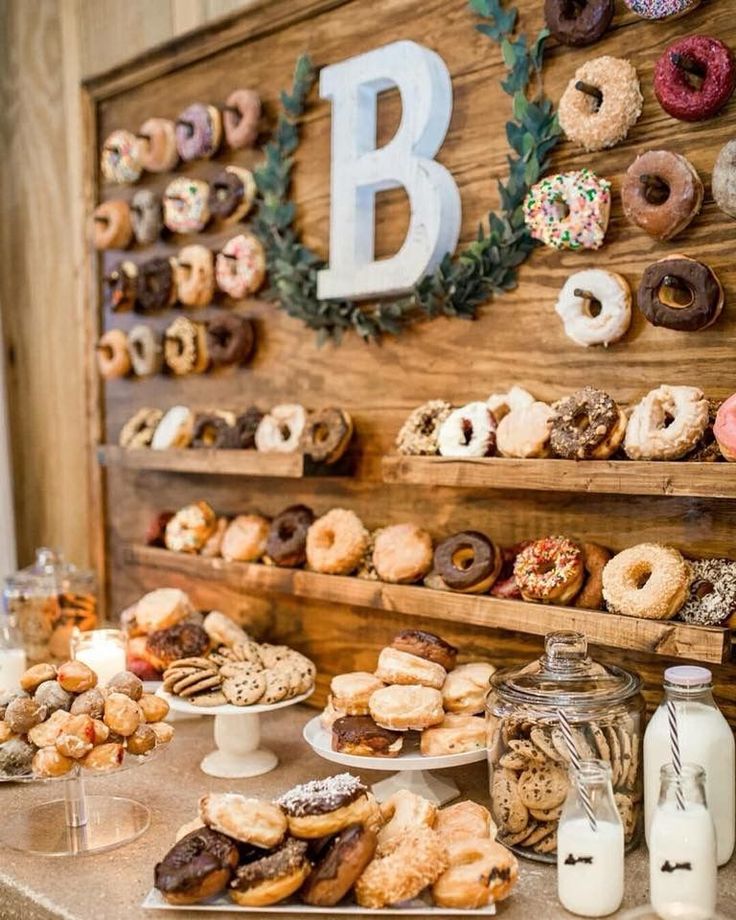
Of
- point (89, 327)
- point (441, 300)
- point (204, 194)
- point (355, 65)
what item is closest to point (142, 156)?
point (204, 194)

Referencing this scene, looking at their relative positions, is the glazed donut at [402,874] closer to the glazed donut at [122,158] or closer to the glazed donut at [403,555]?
the glazed donut at [403,555]

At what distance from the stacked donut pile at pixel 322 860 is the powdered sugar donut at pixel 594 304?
84 cm

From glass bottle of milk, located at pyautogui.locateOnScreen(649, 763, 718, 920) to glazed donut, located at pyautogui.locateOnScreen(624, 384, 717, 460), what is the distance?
0.48m

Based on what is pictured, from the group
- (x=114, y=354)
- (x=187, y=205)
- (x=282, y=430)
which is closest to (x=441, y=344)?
(x=282, y=430)

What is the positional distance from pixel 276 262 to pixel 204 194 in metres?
0.35

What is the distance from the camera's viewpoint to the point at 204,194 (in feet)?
7.82

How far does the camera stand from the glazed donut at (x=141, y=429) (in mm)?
2486

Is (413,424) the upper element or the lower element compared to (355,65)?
lower

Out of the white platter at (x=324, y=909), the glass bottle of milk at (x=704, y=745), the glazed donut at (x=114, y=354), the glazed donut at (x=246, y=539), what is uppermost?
the glazed donut at (x=114, y=354)

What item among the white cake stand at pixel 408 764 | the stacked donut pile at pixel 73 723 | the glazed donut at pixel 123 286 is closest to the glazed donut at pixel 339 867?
the white cake stand at pixel 408 764

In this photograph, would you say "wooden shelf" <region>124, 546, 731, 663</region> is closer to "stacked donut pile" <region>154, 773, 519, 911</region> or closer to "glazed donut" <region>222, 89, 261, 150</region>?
"stacked donut pile" <region>154, 773, 519, 911</region>

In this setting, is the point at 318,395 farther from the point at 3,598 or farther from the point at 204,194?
the point at 3,598

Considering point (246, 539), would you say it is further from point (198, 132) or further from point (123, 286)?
point (198, 132)

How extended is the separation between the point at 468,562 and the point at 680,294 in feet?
2.00
